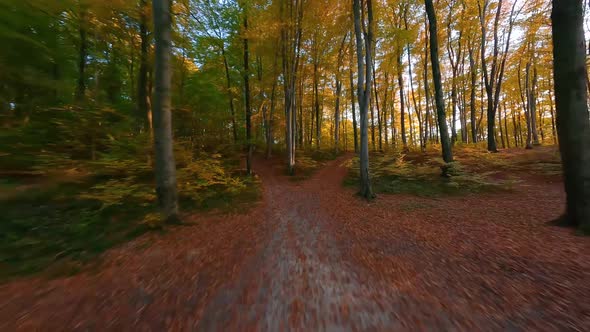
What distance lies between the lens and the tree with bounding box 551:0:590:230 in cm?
435

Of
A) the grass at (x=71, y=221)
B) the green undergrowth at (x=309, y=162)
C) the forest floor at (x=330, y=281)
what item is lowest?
the forest floor at (x=330, y=281)

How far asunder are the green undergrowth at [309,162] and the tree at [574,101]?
36.4ft

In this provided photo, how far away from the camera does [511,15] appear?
15.0 m

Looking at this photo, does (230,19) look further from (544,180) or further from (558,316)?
(544,180)

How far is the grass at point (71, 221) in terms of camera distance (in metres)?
3.46

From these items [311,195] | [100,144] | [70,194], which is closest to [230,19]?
[100,144]

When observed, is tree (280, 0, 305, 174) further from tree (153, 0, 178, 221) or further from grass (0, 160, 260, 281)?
tree (153, 0, 178, 221)

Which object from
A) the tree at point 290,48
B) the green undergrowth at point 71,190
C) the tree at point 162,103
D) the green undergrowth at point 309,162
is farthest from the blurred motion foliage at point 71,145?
the green undergrowth at point 309,162

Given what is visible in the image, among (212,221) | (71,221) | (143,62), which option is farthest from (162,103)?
(143,62)

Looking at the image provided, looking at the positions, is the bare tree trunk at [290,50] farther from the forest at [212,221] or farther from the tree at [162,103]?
the tree at [162,103]

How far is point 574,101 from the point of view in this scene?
4367 mm

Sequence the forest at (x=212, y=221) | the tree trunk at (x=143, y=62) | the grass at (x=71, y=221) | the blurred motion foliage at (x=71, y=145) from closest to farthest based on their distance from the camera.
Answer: the forest at (x=212, y=221) < the grass at (x=71, y=221) < the blurred motion foliage at (x=71, y=145) < the tree trunk at (x=143, y=62)

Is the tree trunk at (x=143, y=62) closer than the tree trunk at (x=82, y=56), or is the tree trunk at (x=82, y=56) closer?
the tree trunk at (x=82, y=56)

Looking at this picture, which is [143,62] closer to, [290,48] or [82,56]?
[82,56]
